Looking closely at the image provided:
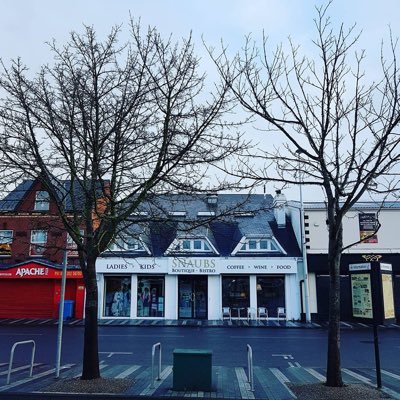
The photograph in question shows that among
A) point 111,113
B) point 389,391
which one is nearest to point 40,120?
point 111,113

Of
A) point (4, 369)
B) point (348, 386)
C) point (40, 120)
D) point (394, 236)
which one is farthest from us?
point (394, 236)

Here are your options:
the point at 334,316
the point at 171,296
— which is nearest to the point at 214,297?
the point at 171,296

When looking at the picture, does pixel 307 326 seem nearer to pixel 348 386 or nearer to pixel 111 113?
pixel 348 386

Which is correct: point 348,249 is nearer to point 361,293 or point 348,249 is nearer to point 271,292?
point 361,293

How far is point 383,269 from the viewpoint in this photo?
81.5 feet

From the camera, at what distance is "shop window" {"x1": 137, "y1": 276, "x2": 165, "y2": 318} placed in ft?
93.1

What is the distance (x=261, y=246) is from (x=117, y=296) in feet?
32.4

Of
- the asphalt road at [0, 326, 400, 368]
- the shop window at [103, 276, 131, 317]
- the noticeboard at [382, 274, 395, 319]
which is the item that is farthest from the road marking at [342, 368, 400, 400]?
the shop window at [103, 276, 131, 317]

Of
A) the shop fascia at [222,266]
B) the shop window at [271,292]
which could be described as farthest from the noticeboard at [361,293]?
the shop window at [271,292]

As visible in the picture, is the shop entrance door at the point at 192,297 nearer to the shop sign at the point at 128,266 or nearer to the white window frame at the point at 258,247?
the shop sign at the point at 128,266

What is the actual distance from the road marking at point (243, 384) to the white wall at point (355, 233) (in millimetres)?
18135

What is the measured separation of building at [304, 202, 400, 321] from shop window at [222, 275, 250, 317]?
159 inches

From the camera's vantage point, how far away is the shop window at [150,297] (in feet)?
93.1

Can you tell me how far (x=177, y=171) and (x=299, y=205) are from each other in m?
20.7
